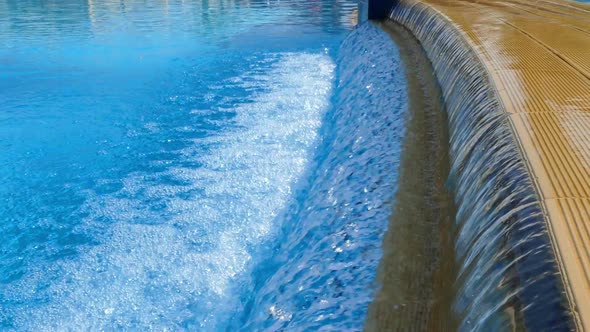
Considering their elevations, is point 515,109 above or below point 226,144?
above

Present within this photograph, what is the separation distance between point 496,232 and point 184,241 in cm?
216

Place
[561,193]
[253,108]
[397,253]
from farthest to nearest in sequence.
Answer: [253,108], [397,253], [561,193]

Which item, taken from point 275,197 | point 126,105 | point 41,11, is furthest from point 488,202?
point 41,11

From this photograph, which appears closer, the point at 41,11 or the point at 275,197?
the point at 275,197

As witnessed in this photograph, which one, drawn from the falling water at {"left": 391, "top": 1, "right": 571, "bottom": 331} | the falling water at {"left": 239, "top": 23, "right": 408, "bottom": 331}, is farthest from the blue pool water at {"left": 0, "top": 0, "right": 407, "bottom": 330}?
the falling water at {"left": 391, "top": 1, "right": 571, "bottom": 331}

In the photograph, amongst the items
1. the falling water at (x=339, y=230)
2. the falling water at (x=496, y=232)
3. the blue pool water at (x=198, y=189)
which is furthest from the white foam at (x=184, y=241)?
the falling water at (x=496, y=232)

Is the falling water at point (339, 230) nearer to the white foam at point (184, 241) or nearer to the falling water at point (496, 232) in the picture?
the white foam at point (184, 241)

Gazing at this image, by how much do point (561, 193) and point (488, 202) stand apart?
32 cm

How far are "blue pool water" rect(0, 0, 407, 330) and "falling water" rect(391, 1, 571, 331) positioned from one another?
42cm

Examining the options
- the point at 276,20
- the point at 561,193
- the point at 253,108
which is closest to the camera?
the point at 561,193

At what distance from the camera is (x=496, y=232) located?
177cm

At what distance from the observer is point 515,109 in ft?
8.33

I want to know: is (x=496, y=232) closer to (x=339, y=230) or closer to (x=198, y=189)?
(x=339, y=230)

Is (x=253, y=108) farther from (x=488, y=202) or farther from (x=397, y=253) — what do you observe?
(x=488, y=202)
